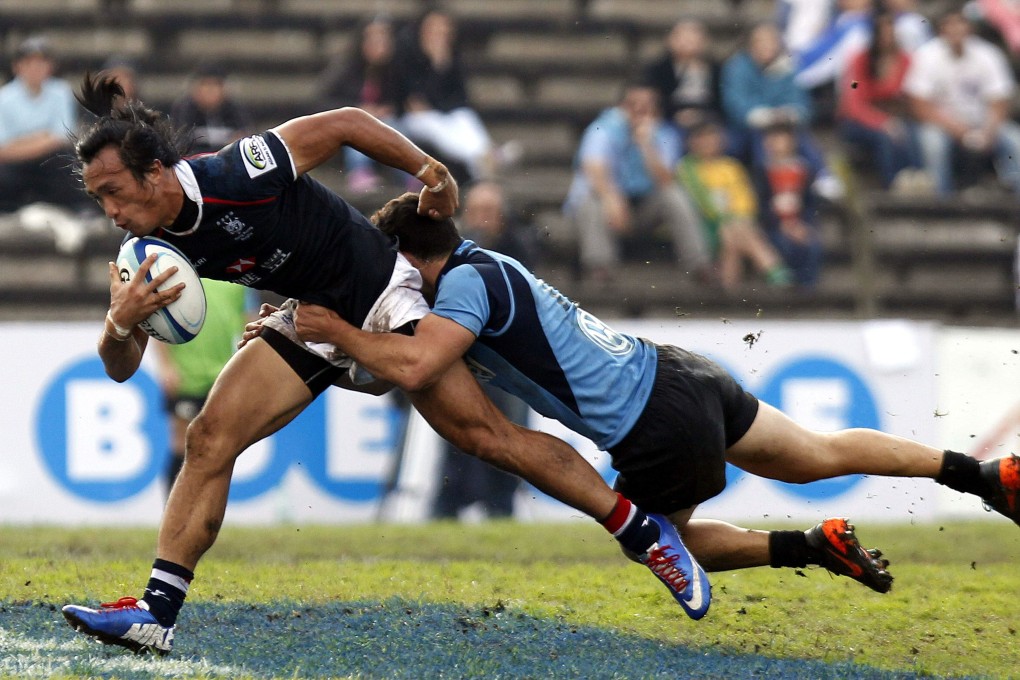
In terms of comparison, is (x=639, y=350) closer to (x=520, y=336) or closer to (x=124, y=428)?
(x=520, y=336)

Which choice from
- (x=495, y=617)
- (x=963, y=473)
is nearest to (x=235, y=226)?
(x=495, y=617)

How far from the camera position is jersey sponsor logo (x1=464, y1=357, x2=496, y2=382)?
5.32m

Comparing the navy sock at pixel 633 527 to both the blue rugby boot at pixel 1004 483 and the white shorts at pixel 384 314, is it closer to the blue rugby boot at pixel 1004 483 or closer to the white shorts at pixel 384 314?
the white shorts at pixel 384 314

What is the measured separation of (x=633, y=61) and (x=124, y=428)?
7.55m

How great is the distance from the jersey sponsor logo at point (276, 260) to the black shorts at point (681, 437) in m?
1.43

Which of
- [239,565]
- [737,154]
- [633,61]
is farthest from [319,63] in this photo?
[239,565]

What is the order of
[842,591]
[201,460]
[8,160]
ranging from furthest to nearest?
[8,160] < [842,591] < [201,460]

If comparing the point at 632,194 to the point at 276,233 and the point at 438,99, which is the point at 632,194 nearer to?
the point at 438,99

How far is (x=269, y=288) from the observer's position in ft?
17.2

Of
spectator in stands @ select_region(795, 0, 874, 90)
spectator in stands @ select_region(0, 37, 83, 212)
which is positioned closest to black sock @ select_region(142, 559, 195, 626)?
spectator in stands @ select_region(0, 37, 83, 212)

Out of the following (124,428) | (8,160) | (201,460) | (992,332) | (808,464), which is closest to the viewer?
(201,460)

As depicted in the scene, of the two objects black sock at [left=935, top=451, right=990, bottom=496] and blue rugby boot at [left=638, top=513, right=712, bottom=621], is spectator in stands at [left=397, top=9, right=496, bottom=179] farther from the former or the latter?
blue rugby boot at [left=638, top=513, right=712, bottom=621]

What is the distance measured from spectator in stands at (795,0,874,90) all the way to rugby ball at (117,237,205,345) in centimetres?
952

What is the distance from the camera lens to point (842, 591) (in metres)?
6.59
